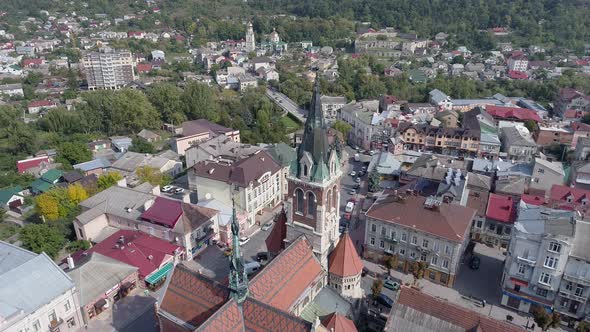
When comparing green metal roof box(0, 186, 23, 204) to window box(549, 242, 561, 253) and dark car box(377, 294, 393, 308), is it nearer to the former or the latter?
dark car box(377, 294, 393, 308)

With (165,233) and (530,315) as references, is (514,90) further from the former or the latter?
(165,233)

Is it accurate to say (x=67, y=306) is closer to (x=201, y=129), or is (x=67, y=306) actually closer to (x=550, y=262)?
(x=550, y=262)

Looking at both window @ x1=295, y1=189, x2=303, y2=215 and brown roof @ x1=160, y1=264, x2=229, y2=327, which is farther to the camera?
window @ x1=295, y1=189, x2=303, y2=215

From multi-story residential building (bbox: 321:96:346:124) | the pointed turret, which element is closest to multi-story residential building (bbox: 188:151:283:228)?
the pointed turret

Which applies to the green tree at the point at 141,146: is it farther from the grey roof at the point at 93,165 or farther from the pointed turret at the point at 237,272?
the pointed turret at the point at 237,272

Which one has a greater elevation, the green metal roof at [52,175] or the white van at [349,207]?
the green metal roof at [52,175]

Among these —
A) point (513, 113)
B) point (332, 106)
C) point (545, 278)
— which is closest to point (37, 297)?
point (545, 278)

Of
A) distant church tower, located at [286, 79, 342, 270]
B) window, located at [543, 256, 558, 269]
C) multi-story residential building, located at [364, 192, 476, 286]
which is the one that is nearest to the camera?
distant church tower, located at [286, 79, 342, 270]

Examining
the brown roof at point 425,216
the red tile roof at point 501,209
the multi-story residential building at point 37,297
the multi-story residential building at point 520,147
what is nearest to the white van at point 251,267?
the brown roof at point 425,216
